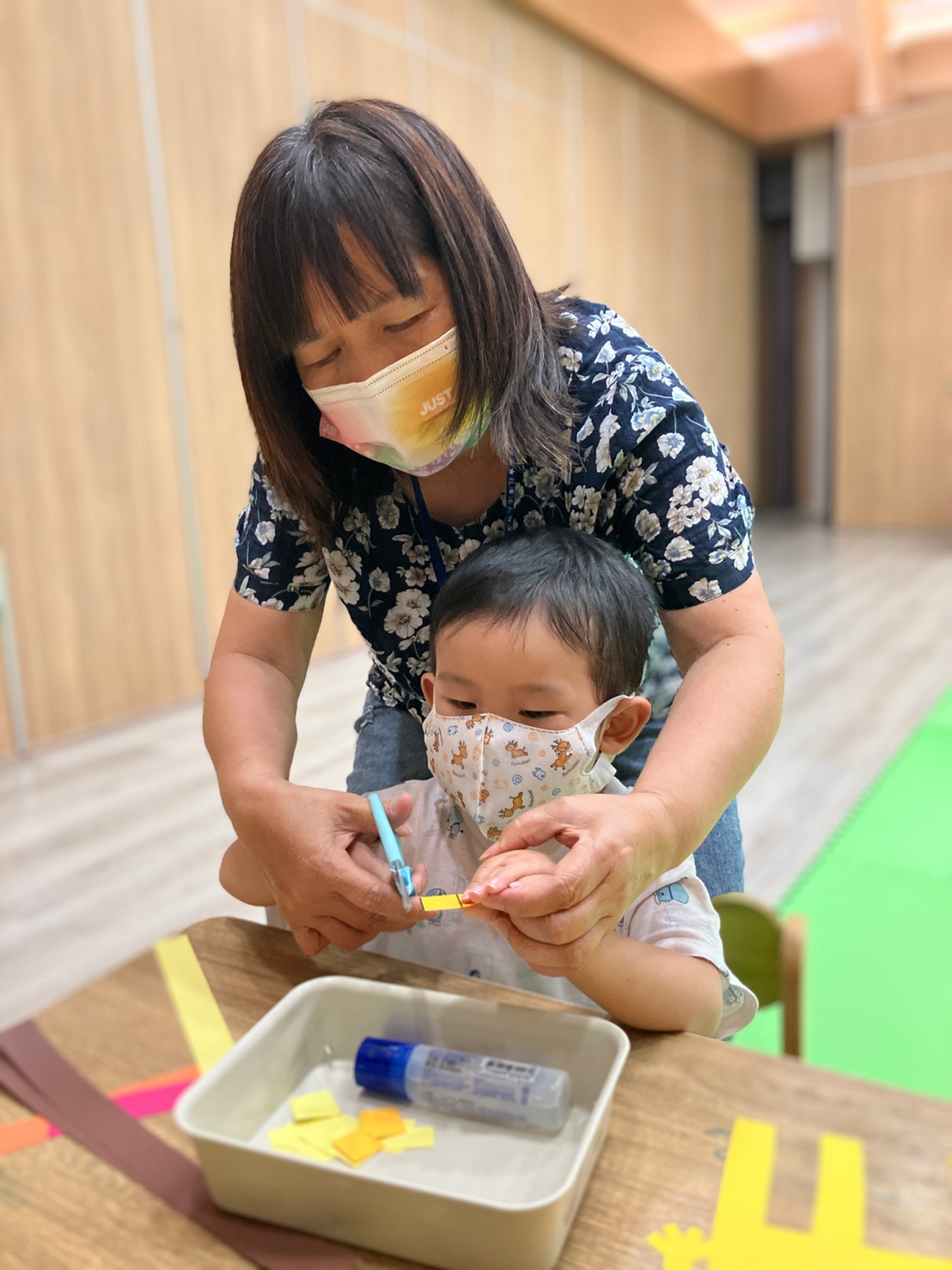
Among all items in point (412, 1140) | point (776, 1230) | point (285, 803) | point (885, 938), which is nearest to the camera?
point (776, 1230)

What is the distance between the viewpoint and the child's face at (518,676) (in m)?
0.61

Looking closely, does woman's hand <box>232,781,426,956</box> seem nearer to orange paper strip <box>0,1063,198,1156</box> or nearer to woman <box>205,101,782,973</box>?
woman <box>205,101,782,973</box>

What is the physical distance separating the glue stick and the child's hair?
0.22 metres

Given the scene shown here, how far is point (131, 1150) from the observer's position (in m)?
0.56

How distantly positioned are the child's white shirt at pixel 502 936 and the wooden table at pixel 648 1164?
0.03 m

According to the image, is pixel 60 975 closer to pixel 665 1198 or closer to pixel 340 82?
pixel 665 1198

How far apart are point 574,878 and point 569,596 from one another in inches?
7.8

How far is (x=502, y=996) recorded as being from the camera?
2.05ft

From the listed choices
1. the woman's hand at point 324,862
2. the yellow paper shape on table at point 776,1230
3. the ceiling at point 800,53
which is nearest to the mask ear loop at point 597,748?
the woman's hand at point 324,862

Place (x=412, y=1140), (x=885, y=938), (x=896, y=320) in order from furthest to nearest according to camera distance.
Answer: (x=896, y=320)
(x=885, y=938)
(x=412, y=1140)

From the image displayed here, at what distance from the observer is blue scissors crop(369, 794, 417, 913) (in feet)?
1.89

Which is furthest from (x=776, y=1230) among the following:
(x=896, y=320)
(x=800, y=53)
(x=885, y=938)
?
(x=800, y=53)

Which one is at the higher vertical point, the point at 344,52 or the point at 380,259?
the point at 344,52

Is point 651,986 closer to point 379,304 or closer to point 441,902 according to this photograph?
point 441,902
